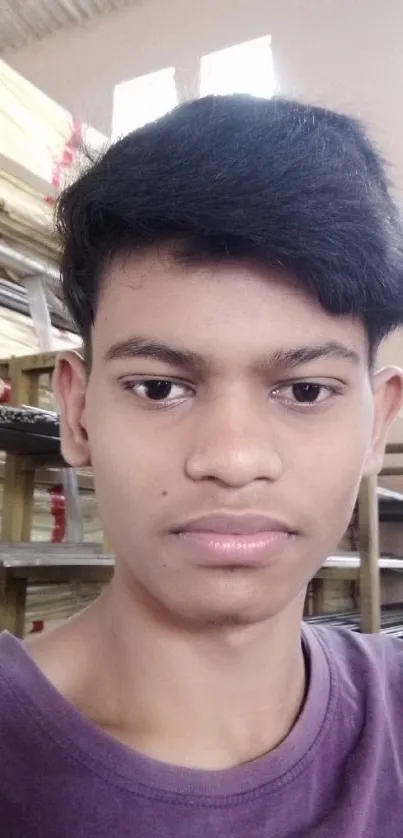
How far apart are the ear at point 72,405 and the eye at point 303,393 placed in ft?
0.59

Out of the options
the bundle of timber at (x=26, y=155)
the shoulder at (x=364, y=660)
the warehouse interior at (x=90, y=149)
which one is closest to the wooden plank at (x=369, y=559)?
the warehouse interior at (x=90, y=149)

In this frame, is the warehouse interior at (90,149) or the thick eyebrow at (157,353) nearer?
the thick eyebrow at (157,353)

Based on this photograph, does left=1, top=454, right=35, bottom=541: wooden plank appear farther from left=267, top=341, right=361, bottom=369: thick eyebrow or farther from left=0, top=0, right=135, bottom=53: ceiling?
left=0, top=0, right=135, bottom=53: ceiling

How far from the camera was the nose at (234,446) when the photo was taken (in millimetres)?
498

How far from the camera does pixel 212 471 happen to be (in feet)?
1.64

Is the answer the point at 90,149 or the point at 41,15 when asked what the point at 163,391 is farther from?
the point at 41,15

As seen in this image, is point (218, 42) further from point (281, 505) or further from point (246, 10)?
point (281, 505)

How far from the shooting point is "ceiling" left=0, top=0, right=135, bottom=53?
118 inches

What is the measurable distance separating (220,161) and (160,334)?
0.13 meters

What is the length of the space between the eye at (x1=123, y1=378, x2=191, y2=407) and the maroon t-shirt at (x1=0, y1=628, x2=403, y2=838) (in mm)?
263

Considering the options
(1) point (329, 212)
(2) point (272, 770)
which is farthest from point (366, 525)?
(1) point (329, 212)

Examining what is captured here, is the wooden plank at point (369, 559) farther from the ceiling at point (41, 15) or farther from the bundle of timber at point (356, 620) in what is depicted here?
the ceiling at point (41, 15)

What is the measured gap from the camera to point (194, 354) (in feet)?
1.73

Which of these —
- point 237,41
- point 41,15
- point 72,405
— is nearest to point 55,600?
point 72,405
